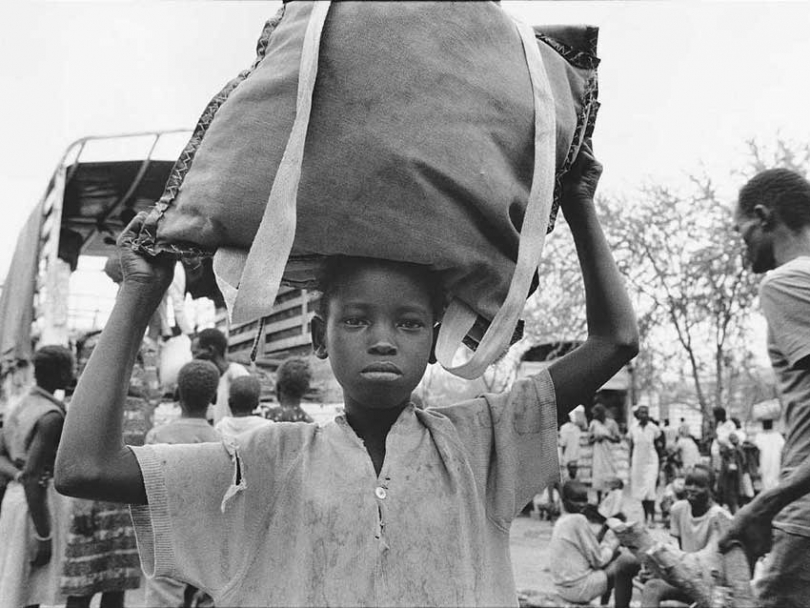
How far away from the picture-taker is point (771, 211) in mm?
2672

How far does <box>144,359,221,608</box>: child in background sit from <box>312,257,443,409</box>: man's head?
8.02ft

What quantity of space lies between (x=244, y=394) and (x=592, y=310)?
8.78ft

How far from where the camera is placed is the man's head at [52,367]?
148 inches

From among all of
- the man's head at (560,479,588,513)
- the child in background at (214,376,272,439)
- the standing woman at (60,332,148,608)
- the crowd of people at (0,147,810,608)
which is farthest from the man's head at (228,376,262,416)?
the man's head at (560,479,588,513)

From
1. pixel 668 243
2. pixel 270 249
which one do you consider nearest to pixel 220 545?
pixel 270 249

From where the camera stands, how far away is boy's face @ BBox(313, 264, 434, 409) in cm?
135

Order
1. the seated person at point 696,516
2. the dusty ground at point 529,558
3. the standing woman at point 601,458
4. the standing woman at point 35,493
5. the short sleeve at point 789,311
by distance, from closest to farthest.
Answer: the short sleeve at point 789,311
the standing woman at point 35,493
the seated person at point 696,516
the dusty ground at point 529,558
the standing woman at point 601,458

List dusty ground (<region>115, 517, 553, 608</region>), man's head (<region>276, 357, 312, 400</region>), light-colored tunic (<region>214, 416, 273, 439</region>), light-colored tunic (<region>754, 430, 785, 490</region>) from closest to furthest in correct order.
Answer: light-colored tunic (<region>214, 416, 273, 439</region>) < man's head (<region>276, 357, 312, 400</region>) < dusty ground (<region>115, 517, 553, 608</region>) < light-colored tunic (<region>754, 430, 785, 490</region>)

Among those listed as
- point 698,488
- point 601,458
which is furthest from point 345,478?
point 601,458

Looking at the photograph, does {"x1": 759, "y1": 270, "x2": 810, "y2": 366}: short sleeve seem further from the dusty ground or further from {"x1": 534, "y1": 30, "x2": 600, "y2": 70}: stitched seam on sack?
the dusty ground

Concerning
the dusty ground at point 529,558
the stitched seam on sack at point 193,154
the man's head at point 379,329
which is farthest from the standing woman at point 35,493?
the man's head at point 379,329

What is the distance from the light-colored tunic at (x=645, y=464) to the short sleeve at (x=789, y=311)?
8262 mm

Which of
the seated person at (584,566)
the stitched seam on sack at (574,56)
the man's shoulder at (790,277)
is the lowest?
the seated person at (584,566)

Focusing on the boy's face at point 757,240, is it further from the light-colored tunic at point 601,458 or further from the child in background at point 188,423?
the light-colored tunic at point 601,458
